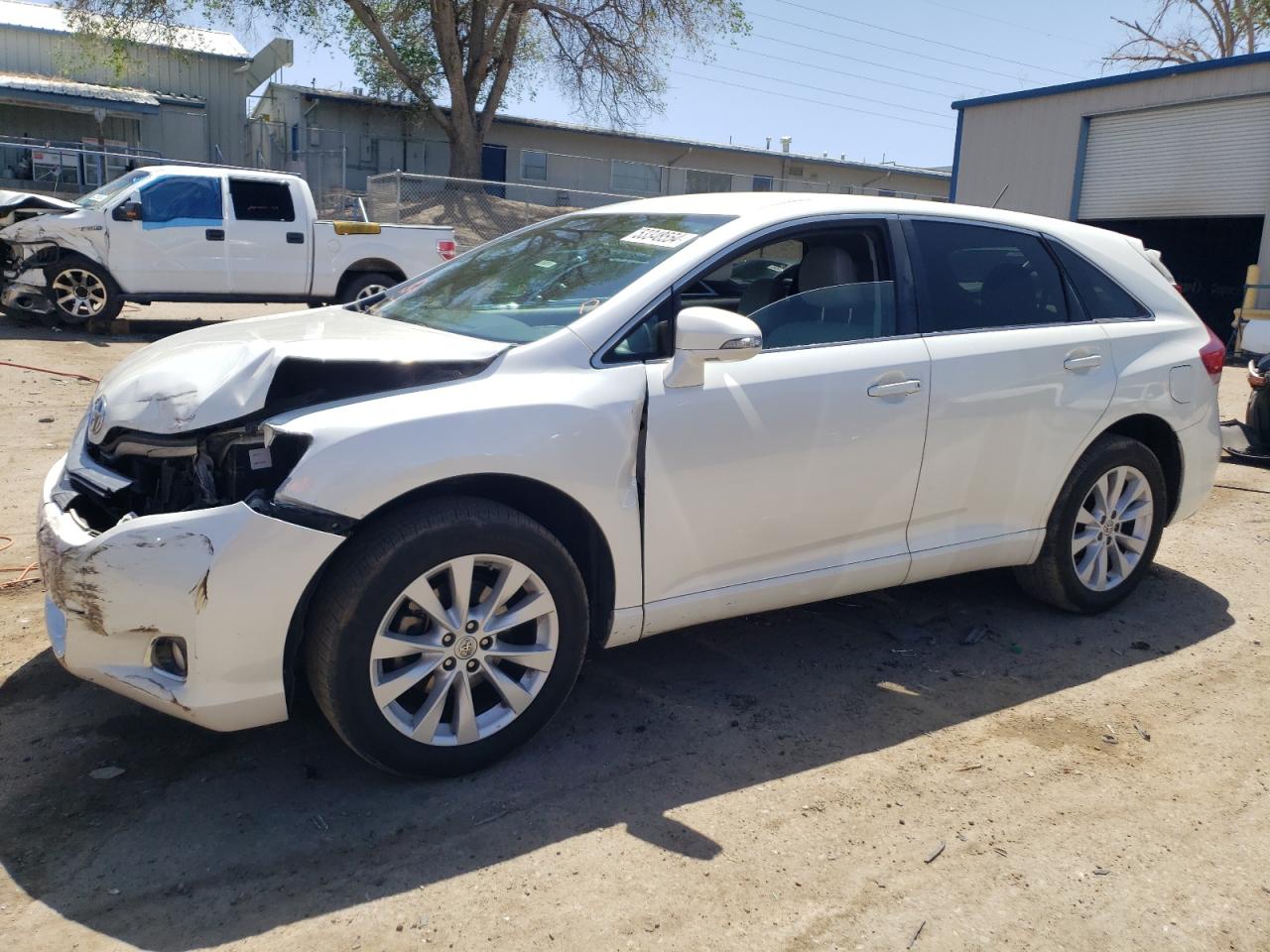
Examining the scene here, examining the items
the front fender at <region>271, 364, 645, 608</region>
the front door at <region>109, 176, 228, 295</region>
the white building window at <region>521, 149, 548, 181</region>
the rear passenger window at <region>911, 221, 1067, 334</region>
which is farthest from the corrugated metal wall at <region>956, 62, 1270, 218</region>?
the front fender at <region>271, 364, 645, 608</region>

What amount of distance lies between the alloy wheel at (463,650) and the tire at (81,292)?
1080cm

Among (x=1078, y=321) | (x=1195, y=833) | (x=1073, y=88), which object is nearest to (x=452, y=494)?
(x=1195, y=833)

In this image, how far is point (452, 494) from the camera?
120 inches

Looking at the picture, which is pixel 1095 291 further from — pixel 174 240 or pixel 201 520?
pixel 174 240

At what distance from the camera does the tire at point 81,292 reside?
468 inches

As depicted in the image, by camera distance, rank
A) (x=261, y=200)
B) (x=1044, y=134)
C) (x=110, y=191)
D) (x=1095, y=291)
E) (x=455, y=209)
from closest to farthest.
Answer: (x=1095, y=291) → (x=110, y=191) → (x=261, y=200) → (x=455, y=209) → (x=1044, y=134)

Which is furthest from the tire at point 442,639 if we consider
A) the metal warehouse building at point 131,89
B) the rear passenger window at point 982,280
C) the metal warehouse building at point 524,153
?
the metal warehouse building at point 131,89

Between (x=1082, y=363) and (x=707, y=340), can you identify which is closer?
(x=707, y=340)

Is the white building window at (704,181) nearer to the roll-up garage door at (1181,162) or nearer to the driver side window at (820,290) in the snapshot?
the roll-up garage door at (1181,162)

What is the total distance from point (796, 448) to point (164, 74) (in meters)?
34.0

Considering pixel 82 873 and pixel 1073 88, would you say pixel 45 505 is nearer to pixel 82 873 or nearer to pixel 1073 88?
pixel 82 873

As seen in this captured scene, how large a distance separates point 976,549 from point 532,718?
6.52ft

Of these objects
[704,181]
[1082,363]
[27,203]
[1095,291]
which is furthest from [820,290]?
[704,181]

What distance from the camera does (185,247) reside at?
12.2 meters
